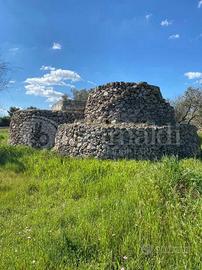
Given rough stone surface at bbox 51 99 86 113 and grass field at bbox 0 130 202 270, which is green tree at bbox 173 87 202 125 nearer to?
rough stone surface at bbox 51 99 86 113

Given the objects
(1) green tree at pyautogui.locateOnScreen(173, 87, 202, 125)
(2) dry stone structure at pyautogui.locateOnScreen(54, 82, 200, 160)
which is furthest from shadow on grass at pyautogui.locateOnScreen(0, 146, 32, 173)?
(1) green tree at pyautogui.locateOnScreen(173, 87, 202, 125)

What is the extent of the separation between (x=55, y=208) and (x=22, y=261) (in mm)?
2365

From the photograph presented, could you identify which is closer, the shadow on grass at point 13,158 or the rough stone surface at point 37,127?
the shadow on grass at point 13,158

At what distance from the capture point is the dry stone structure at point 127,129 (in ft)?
42.8

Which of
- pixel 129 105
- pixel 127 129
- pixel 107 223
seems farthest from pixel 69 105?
pixel 107 223

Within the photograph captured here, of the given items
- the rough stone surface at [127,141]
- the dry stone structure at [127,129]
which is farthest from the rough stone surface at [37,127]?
the rough stone surface at [127,141]

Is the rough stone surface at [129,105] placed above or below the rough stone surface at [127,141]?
above

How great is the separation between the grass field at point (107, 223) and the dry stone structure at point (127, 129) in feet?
14.4

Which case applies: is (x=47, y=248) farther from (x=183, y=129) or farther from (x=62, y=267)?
(x=183, y=129)

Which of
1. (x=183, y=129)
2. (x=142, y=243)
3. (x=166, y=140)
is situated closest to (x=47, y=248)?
(x=142, y=243)

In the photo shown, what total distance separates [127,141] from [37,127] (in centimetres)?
781

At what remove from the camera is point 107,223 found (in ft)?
17.2

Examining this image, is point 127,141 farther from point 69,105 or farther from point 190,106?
point 190,106

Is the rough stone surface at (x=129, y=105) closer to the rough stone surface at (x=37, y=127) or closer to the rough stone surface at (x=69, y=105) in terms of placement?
the rough stone surface at (x=37, y=127)
